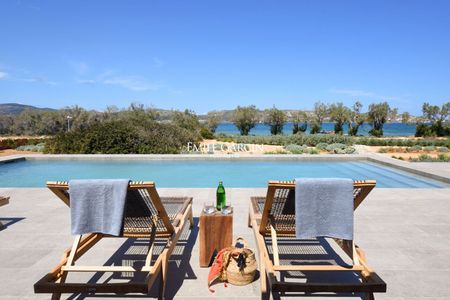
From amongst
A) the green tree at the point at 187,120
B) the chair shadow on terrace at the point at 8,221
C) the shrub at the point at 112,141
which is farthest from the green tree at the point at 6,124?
the chair shadow on terrace at the point at 8,221

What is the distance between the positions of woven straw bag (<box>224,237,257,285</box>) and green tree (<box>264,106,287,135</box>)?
25.2 m

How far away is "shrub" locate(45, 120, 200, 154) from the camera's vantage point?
13391mm

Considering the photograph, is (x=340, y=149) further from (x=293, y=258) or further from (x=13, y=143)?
(x=13, y=143)

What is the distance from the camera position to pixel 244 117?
26.8m

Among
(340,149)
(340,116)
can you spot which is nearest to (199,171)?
(340,149)

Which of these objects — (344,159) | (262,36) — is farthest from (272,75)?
(344,159)

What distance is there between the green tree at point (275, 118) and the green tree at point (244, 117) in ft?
4.09

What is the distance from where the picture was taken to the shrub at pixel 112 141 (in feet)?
43.9

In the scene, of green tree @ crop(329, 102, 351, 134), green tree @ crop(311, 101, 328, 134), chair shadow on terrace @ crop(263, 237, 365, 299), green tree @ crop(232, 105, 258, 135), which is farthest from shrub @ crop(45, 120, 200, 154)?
green tree @ crop(311, 101, 328, 134)

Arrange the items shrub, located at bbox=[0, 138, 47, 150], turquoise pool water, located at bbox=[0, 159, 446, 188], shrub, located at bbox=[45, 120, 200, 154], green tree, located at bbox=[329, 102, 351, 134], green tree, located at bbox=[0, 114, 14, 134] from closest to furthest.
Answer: turquoise pool water, located at bbox=[0, 159, 446, 188], shrub, located at bbox=[45, 120, 200, 154], shrub, located at bbox=[0, 138, 47, 150], green tree, located at bbox=[329, 102, 351, 134], green tree, located at bbox=[0, 114, 14, 134]

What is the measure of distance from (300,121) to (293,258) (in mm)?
27184

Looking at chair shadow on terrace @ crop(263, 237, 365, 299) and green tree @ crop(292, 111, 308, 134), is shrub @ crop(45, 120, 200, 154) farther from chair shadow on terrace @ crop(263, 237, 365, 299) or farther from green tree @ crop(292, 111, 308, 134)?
green tree @ crop(292, 111, 308, 134)

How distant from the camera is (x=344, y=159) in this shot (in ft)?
36.9

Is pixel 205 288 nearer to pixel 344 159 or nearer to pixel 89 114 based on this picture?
pixel 344 159
